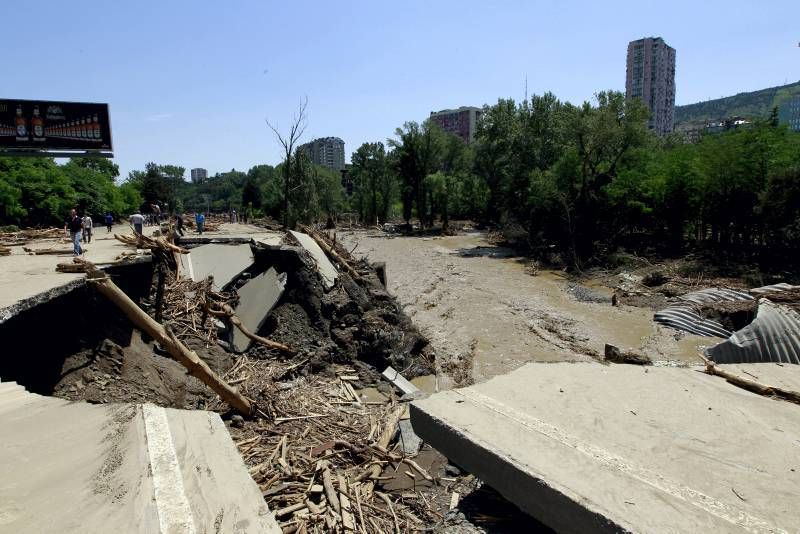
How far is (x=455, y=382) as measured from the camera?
31.3 feet

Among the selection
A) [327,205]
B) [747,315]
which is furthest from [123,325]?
[327,205]

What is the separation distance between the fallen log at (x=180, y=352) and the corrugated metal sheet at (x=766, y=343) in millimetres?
9524

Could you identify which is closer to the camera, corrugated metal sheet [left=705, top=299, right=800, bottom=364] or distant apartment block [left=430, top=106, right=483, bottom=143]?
corrugated metal sheet [left=705, top=299, right=800, bottom=364]

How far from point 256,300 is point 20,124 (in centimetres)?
2109

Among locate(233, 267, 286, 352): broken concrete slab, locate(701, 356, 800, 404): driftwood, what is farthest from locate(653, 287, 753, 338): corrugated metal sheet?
locate(233, 267, 286, 352): broken concrete slab

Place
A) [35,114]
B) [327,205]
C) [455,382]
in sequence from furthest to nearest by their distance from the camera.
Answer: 1. [327,205]
2. [35,114]
3. [455,382]

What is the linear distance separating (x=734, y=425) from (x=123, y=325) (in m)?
7.59

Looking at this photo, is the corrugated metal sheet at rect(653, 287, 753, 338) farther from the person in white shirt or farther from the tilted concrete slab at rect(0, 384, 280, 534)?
the person in white shirt

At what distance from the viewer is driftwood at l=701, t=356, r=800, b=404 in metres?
4.79

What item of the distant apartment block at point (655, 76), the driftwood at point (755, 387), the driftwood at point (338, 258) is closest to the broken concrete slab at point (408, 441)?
the driftwood at point (755, 387)

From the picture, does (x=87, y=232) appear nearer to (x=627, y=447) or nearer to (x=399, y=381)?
(x=399, y=381)

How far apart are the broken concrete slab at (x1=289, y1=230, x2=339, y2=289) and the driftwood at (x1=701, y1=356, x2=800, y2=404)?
23.5 ft

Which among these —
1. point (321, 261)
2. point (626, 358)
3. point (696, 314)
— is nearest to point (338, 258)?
point (321, 261)

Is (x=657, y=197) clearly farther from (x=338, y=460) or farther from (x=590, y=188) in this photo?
(x=338, y=460)
